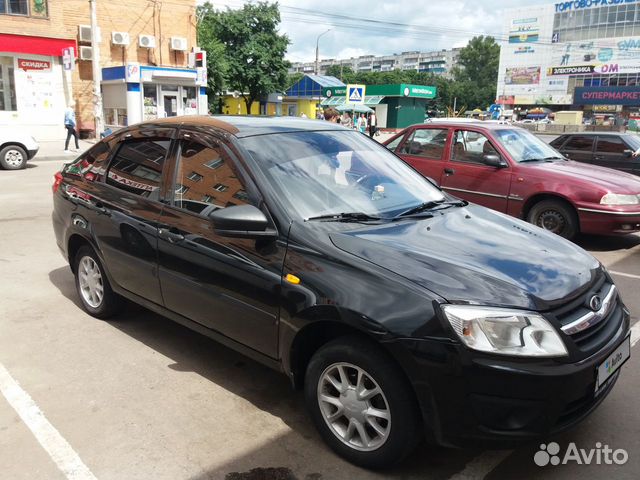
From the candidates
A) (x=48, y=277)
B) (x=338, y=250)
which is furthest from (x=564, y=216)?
(x=48, y=277)

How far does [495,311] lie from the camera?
7.93 feet

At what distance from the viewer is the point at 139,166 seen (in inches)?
162

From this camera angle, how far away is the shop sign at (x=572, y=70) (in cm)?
9281

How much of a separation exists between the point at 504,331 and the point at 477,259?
0.48 meters

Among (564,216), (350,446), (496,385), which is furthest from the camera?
(564,216)

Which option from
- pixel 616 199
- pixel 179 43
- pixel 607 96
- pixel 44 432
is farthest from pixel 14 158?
pixel 607 96

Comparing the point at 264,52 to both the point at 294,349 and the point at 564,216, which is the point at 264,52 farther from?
the point at 294,349

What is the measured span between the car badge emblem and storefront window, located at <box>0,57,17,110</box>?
81.9 ft

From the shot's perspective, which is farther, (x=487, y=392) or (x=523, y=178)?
(x=523, y=178)

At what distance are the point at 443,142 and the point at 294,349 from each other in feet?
20.4

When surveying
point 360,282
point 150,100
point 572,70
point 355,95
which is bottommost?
point 360,282

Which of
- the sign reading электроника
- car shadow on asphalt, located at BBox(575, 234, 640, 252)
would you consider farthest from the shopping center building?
car shadow on asphalt, located at BBox(575, 234, 640, 252)

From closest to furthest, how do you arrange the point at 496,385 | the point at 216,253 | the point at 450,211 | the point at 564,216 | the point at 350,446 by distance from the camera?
the point at 496,385 → the point at 350,446 → the point at 216,253 → the point at 450,211 → the point at 564,216

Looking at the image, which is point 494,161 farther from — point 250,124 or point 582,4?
point 582,4
